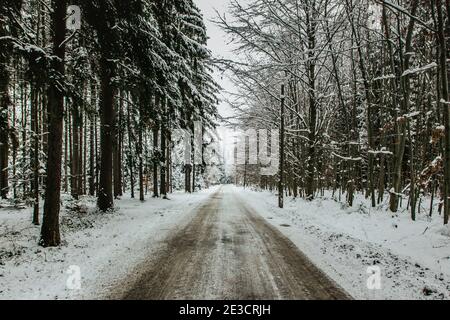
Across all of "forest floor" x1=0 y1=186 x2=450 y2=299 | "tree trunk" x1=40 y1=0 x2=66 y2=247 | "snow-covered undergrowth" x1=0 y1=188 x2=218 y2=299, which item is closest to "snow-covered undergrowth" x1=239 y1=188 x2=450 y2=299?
"forest floor" x1=0 y1=186 x2=450 y2=299

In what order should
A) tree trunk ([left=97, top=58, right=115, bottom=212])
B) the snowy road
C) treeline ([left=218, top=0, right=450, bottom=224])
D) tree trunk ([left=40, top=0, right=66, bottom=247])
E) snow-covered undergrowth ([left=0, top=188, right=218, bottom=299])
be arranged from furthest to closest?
tree trunk ([left=97, top=58, right=115, bottom=212]), treeline ([left=218, top=0, right=450, bottom=224]), tree trunk ([left=40, top=0, right=66, bottom=247]), snow-covered undergrowth ([left=0, top=188, right=218, bottom=299]), the snowy road

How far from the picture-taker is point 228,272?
241 inches

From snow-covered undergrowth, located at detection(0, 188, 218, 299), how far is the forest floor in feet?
0.06

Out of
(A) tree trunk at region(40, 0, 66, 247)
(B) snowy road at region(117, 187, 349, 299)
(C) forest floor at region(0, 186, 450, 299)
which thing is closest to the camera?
(B) snowy road at region(117, 187, 349, 299)

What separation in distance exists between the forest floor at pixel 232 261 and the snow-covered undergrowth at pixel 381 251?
19 millimetres

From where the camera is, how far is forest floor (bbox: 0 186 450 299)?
17.0 feet

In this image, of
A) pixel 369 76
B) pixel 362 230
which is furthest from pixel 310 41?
pixel 362 230

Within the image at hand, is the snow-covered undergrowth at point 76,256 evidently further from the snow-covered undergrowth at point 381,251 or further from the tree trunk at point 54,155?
the snow-covered undergrowth at point 381,251

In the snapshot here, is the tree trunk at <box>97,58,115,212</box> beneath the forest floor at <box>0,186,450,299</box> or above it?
above

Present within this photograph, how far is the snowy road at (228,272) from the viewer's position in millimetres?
5043

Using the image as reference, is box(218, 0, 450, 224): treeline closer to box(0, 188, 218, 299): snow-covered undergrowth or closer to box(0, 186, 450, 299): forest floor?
box(0, 186, 450, 299): forest floor

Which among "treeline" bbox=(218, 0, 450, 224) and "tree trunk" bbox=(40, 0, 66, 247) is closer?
"tree trunk" bbox=(40, 0, 66, 247)

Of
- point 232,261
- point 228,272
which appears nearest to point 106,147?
point 232,261
